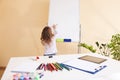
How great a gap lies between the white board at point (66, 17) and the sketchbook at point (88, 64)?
1.54 m

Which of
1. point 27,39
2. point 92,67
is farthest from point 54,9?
point 92,67

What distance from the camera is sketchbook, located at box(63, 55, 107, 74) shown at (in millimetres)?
1354

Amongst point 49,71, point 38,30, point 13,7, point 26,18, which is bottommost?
point 49,71

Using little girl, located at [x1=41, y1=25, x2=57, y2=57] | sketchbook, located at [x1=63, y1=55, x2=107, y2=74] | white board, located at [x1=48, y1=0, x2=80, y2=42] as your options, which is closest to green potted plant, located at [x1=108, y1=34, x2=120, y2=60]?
white board, located at [x1=48, y1=0, x2=80, y2=42]

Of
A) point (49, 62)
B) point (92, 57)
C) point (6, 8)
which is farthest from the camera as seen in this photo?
point (6, 8)

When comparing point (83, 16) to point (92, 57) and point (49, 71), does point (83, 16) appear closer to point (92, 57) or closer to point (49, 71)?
point (92, 57)

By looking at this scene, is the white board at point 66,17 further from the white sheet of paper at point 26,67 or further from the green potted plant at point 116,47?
the white sheet of paper at point 26,67

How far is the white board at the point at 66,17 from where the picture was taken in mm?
3117

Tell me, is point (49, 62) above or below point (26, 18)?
below

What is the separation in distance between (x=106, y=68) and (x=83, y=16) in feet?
7.59

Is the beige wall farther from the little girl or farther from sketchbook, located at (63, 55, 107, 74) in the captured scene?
sketchbook, located at (63, 55, 107, 74)

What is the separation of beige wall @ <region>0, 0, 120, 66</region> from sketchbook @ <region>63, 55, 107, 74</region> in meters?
2.07

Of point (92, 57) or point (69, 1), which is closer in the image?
point (92, 57)

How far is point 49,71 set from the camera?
1348 millimetres
